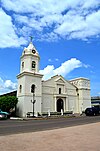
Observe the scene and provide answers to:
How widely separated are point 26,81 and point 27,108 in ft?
17.4

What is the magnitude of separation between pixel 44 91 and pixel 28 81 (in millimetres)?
5178

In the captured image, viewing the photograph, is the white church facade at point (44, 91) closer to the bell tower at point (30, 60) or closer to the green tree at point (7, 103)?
the bell tower at point (30, 60)

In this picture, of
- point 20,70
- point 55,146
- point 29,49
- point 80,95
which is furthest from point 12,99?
point 55,146

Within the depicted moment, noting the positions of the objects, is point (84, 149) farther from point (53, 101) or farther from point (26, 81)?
point (53, 101)

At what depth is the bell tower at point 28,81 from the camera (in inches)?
1606

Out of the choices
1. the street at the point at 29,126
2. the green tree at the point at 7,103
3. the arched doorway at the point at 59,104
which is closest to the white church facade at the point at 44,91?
the arched doorway at the point at 59,104

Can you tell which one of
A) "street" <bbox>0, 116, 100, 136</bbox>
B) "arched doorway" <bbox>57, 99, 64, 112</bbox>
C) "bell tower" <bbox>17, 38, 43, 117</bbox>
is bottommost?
"street" <bbox>0, 116, 100, 136</bbox>

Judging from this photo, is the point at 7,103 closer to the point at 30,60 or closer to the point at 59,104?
the point at 30,60

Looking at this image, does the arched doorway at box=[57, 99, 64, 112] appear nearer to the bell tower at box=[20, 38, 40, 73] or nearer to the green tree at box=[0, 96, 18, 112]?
the bell tower at box=[20, 38, 40, 73]

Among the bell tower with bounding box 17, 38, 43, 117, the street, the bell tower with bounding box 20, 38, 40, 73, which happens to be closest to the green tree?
the bell tower with bounding box 17, 38, 43, 117

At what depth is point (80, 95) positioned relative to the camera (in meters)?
51.5

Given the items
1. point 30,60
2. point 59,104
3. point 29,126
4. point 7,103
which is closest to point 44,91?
point 59,104

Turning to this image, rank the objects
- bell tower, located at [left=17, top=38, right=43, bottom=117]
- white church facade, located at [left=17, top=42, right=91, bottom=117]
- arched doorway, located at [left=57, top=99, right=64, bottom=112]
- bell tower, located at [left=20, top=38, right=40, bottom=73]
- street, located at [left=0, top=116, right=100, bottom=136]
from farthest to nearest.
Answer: arched doorway, located at [left=57, top=99, right=64, bottom=112] → bell tower, located at [left=20, top=38, right=40, bottom=73] → white church facade, located at [left=17, top=42, right=91, bottom=117] → bell tower, located at [left=17, top=38, right=43, bottom=117] → street, located at [left=0, top=116, right=100, bottom=136]

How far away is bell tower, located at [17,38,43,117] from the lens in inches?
1606
